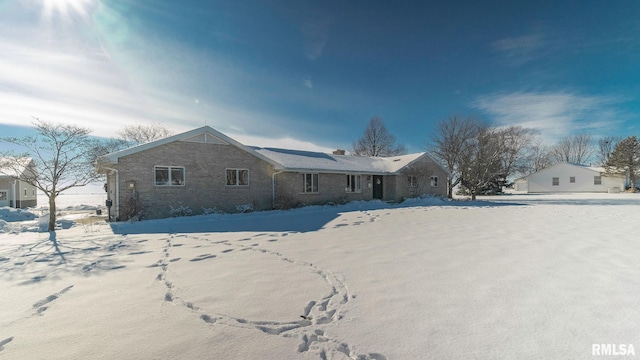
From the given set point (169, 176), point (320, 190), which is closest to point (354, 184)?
point (320, 190)

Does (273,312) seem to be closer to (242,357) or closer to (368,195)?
(242,357)

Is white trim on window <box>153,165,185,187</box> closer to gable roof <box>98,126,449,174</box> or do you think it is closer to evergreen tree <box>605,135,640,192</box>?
gable roof <box>98,126,449,174</box>

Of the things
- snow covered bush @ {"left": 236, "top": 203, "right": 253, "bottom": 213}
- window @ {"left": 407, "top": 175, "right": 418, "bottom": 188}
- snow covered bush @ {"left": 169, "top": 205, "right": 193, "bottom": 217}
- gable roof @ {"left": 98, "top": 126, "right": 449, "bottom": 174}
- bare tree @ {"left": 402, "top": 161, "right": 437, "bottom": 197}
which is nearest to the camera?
gable roof @ {"left": 98, "top": 126, "right": 449, "bottom": 174}

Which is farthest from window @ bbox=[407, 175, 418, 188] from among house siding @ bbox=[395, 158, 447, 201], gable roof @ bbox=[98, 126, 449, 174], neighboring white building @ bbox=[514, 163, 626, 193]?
neighboring white building @ bbox=[514, 163, 626, 193]

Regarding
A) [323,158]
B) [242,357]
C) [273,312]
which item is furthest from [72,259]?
[323,158]

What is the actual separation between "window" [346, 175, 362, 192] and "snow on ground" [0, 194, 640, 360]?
1354 cm

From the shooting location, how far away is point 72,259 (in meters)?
5.72

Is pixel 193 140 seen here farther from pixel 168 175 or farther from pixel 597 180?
pixel 597 180

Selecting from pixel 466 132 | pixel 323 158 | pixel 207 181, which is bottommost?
pixel 207 181

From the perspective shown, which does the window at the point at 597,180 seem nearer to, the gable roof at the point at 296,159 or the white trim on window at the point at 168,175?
the gable roof at the point at 296,159

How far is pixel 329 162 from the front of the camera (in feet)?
68.0

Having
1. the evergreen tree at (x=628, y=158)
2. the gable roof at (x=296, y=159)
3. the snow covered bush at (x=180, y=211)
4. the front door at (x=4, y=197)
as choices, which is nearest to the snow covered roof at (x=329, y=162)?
the gable roof at (x=296, y=159)

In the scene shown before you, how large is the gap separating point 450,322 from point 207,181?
13.3 metres

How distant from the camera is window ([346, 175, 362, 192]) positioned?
20.4m
